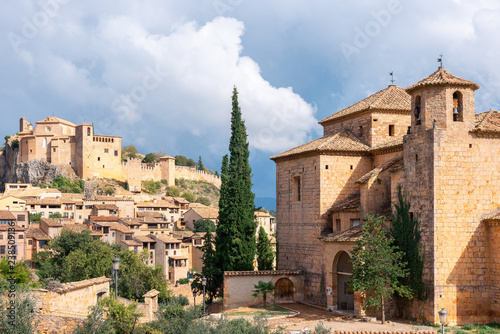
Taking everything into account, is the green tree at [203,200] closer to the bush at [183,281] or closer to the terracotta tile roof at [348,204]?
the bush at [183,281]

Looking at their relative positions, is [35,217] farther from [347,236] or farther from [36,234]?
[347,236]

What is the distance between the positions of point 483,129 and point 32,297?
52.6 feet

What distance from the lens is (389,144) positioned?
2659 cm

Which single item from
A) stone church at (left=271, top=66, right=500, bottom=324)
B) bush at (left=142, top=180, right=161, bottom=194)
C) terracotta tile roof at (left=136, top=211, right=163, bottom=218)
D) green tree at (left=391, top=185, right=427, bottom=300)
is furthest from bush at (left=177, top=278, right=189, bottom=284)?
green tree at (left=391, top=185, right=427, bottom=300)

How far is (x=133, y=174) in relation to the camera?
100 m

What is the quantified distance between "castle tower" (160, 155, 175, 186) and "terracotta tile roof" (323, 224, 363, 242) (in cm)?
8143

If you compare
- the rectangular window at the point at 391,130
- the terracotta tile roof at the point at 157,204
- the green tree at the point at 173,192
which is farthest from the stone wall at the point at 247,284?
the green tree at the point at 173,192

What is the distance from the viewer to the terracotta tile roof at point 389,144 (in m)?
25.9

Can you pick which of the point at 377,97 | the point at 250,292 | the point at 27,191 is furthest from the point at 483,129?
the point at 27,191

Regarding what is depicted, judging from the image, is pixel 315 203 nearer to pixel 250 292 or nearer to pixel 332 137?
pixel 332 137

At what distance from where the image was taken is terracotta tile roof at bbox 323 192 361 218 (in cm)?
2630

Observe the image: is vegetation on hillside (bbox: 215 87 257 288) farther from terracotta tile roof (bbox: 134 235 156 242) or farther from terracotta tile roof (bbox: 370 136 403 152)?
terracotta tile roof (bbox: 134 235 156 242)

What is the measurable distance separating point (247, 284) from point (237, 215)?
169 inches


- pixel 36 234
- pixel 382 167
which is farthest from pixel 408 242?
pixel 36 234
